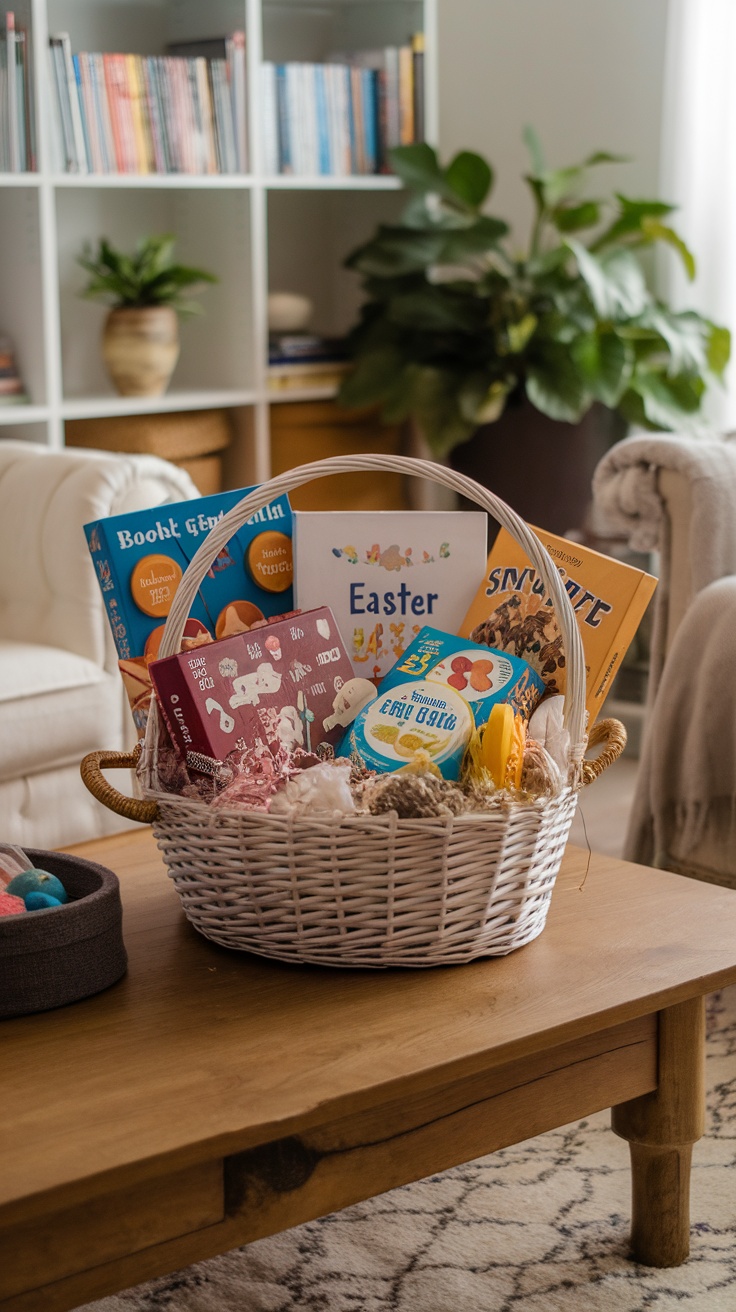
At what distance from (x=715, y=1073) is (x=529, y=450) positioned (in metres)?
1.85

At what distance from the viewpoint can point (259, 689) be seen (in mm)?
1045

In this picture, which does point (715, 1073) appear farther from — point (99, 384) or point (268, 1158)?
point (99, 384)

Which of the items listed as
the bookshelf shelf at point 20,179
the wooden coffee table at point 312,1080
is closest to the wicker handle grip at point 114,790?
the wooden coffee table at point 312,1080

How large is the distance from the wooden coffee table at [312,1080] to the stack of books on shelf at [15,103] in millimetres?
1997

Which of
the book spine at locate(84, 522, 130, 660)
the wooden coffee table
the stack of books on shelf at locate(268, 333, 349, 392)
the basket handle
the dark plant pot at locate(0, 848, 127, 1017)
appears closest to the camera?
the wooden coffee table

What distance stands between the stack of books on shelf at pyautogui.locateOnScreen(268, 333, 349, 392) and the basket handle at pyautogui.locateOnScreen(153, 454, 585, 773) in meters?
2.20

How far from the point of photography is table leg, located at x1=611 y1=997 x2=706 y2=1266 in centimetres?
105

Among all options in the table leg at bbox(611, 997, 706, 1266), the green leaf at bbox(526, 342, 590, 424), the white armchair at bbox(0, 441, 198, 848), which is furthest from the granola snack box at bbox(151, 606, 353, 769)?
the green leaf at bbox(526, 342, 590, 424)

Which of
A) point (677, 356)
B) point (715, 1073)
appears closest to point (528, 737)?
point (715, 1073)

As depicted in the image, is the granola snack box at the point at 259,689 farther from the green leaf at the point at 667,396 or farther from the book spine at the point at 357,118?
the book spine at the point at 357,118

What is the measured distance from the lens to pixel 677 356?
290cm

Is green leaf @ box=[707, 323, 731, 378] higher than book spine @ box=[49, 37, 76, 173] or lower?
lower

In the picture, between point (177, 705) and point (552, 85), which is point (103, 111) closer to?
point (552, 85)

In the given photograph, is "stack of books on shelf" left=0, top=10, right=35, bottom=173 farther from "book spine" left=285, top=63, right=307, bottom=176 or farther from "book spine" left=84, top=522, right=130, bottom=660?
"book spine" left=84, top=522, right=130, bottom=660
